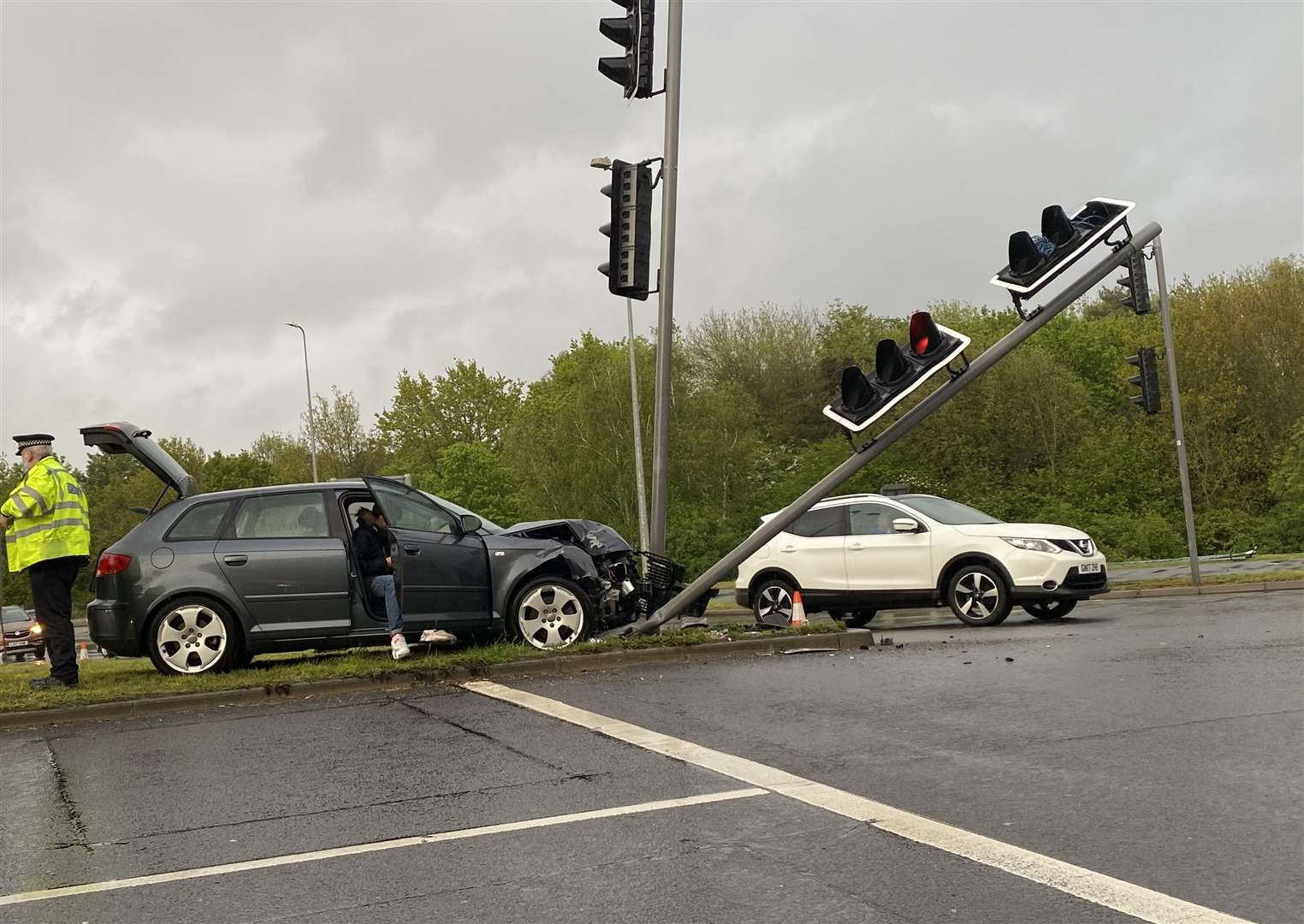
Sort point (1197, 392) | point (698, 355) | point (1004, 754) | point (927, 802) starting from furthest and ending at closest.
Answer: point (698, 355) → point (1197, 392) → point (1004, 754) → point (927, 802)

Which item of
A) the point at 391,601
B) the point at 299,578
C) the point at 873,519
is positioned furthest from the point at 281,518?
the point at 873,519

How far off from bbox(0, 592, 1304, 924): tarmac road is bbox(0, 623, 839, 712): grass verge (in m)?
0.45

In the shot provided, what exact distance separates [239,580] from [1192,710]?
7.50m

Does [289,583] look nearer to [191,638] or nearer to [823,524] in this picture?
[191,638]

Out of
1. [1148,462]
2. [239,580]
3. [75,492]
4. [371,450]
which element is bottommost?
[239,580]

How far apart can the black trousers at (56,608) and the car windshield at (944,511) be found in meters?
9.44

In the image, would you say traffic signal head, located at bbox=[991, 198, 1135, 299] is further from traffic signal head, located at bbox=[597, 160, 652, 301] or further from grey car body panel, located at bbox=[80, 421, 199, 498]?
grey car body panel, located at bbox=[80, 421, 199, 498]

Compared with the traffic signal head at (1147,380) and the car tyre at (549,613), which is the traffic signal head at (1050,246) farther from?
the traffic signal head at (1147,380)

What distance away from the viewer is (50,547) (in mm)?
10492

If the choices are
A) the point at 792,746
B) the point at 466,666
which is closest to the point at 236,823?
the point at 792,746

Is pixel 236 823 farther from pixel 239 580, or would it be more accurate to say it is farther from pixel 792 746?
pixel 239 580

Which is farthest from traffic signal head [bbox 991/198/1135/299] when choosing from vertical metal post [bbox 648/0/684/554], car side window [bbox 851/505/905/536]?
car side window [bbox 851/505/905/536]

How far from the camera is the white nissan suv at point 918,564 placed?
14.8 m

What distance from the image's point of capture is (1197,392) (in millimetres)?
44781
